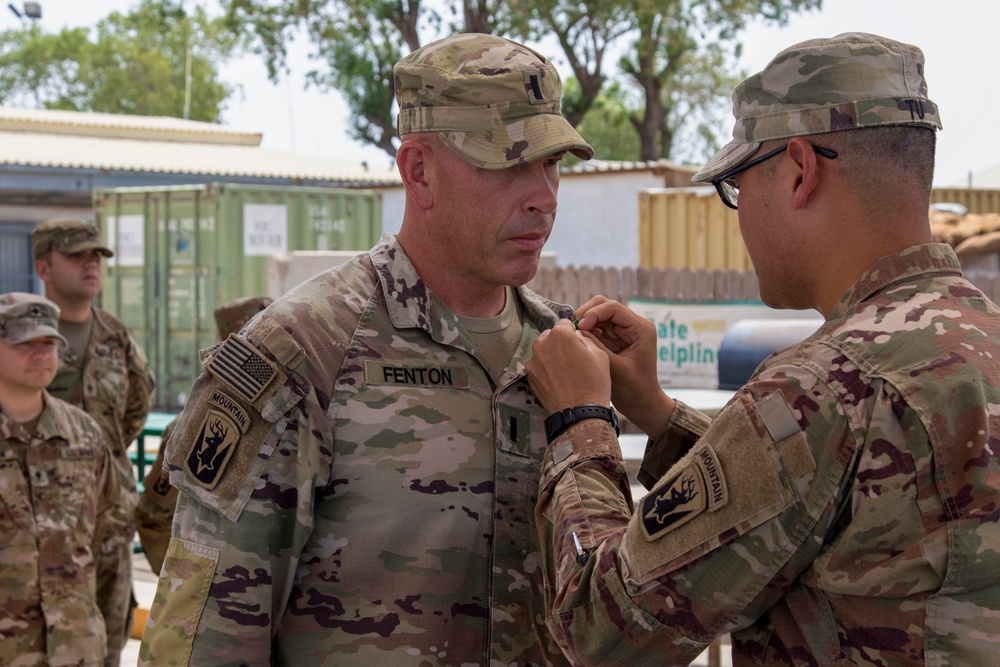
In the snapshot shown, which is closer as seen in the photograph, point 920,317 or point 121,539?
point 920,317

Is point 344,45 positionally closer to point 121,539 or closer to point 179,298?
point 179,298

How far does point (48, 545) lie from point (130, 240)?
10.7 meters

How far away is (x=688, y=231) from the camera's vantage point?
1634cm

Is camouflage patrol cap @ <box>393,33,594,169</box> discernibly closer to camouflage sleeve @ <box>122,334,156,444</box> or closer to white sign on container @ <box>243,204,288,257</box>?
camouflage sleeve @ <box>122,334,156,444</box>

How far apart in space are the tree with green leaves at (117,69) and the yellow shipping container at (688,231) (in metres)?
41.2

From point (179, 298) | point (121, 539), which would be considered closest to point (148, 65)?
point (179, 298)

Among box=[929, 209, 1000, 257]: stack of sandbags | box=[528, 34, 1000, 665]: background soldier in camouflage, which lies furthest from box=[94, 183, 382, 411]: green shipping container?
box=[528, 34, 1000, 665]: background soldier in camouflage

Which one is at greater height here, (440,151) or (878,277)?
(440,151)

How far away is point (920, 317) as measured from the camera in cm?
183

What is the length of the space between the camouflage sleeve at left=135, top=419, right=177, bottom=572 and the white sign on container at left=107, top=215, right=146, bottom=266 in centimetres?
1037

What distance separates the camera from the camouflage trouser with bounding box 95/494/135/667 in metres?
5.72

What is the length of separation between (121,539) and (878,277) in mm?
4787

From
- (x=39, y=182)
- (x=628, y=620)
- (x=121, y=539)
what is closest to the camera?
(x=628, y=620)

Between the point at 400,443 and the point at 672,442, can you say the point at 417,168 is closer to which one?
the point at 400,443
